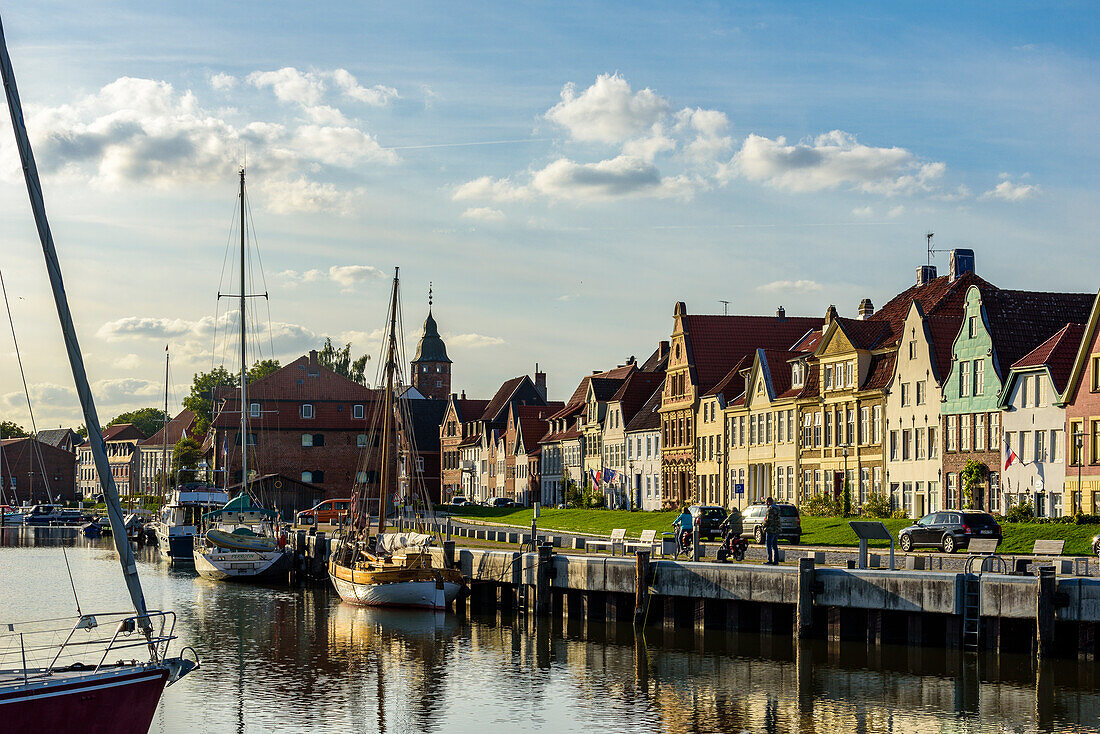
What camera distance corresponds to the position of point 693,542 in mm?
50906

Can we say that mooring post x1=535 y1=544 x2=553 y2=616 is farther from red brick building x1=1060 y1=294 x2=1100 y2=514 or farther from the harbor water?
red brick building x1=1060 y1=294 x2=1100 y2=514

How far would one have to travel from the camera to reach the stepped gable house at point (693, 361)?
107875 millimetres

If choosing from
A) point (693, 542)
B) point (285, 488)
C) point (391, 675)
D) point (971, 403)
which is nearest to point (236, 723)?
point (391, 675)

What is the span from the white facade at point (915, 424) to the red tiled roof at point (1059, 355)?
707 cm

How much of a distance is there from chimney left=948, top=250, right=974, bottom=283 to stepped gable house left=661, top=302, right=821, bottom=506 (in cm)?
1781

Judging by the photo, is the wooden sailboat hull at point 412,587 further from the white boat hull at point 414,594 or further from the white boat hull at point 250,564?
the white boat hull at point 250,564

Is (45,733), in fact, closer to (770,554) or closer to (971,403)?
(770,554)

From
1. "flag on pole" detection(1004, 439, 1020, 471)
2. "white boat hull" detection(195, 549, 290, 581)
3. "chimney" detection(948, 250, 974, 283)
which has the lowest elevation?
"white boat hull" detection(195, 549, 290, 581)

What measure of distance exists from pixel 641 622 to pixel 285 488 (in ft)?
286

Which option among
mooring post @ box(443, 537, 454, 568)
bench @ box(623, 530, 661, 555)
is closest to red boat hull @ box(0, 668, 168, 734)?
bench @ box(623, 530, 661, 555)

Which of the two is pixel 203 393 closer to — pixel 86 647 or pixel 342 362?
pixel 342 362

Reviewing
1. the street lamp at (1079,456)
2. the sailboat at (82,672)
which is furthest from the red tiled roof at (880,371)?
the sailboat at (82,672)

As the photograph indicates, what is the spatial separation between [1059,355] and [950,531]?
1859 centimetres

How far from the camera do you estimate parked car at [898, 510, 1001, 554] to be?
5609 cm
